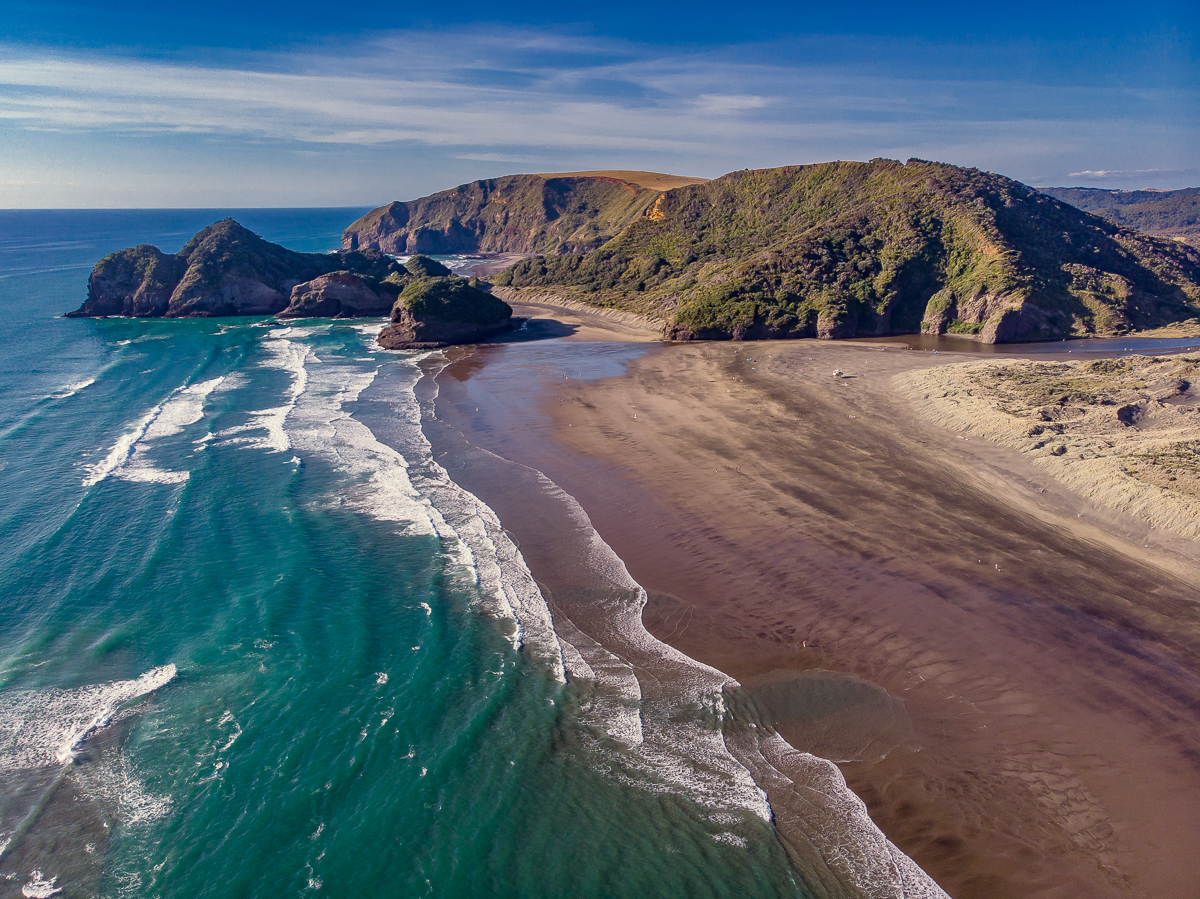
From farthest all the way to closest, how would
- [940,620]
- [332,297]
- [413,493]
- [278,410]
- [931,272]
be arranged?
[332,297] → [931,272] → [278,410] → [413,493] → [940,620]

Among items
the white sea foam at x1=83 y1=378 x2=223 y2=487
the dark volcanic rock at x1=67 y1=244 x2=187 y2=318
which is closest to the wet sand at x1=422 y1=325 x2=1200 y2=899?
the white sea foam at x1=83 y1=378 x2=223 y2=487

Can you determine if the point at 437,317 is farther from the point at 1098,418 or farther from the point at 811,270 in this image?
the point at 1098,418

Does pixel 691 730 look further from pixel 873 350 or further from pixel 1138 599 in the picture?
pixel 873 350

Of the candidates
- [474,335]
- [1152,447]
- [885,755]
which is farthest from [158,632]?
[474,335]

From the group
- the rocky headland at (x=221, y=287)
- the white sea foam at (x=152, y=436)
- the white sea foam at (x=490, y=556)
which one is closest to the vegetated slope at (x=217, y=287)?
the rocky headland at (x=221, y=287)

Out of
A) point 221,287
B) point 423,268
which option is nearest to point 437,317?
point 221,287

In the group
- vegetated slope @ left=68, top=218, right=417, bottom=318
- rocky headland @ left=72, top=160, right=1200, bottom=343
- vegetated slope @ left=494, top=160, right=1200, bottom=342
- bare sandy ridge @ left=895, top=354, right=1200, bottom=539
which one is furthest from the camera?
vegetated slope @ left=68, top=218, right=417, bottom=318

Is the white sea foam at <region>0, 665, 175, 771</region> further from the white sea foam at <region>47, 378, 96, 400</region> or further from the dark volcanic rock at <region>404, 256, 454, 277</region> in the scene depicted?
the dark volcanic rock at <region>404, 256, 454, 277</region>
